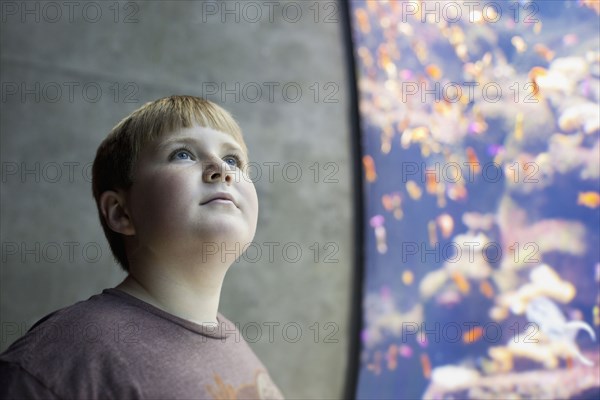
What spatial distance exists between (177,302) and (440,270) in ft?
6.19

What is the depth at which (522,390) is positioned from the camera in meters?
2.54

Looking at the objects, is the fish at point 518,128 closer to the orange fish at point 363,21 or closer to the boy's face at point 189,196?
the orange fish at point 363,21

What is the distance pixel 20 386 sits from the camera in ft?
2.30

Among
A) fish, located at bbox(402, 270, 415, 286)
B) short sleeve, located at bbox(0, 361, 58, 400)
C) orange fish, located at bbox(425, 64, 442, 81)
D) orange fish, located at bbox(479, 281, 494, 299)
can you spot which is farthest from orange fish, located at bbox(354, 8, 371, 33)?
short sleeve, located at bbox(0, 361, 58, 400)

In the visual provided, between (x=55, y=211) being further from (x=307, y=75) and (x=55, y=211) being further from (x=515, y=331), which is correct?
(x=515, y=331)

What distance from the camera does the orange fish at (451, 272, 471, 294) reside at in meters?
2.62

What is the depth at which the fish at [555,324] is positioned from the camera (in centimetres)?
246

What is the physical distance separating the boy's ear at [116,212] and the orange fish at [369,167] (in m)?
1.78

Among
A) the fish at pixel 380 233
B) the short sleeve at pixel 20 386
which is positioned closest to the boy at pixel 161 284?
the short sleeve at pixel 20 386

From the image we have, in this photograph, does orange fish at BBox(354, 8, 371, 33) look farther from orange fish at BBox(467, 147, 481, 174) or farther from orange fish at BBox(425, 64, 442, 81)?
orange fish at BBox(467, 147, 481, 174)

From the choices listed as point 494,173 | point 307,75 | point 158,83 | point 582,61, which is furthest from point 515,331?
point 158,83

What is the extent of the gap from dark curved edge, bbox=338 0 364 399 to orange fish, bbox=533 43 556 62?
0.70 m

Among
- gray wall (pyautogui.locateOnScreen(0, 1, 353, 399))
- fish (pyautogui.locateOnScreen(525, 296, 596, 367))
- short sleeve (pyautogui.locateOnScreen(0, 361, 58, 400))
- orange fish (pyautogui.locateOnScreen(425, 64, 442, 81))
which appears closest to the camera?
short sleeve (pyautogui.locateOnScreen(0, 361, 58, 400))

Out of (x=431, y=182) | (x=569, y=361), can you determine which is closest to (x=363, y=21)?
(x=431, y=182)
